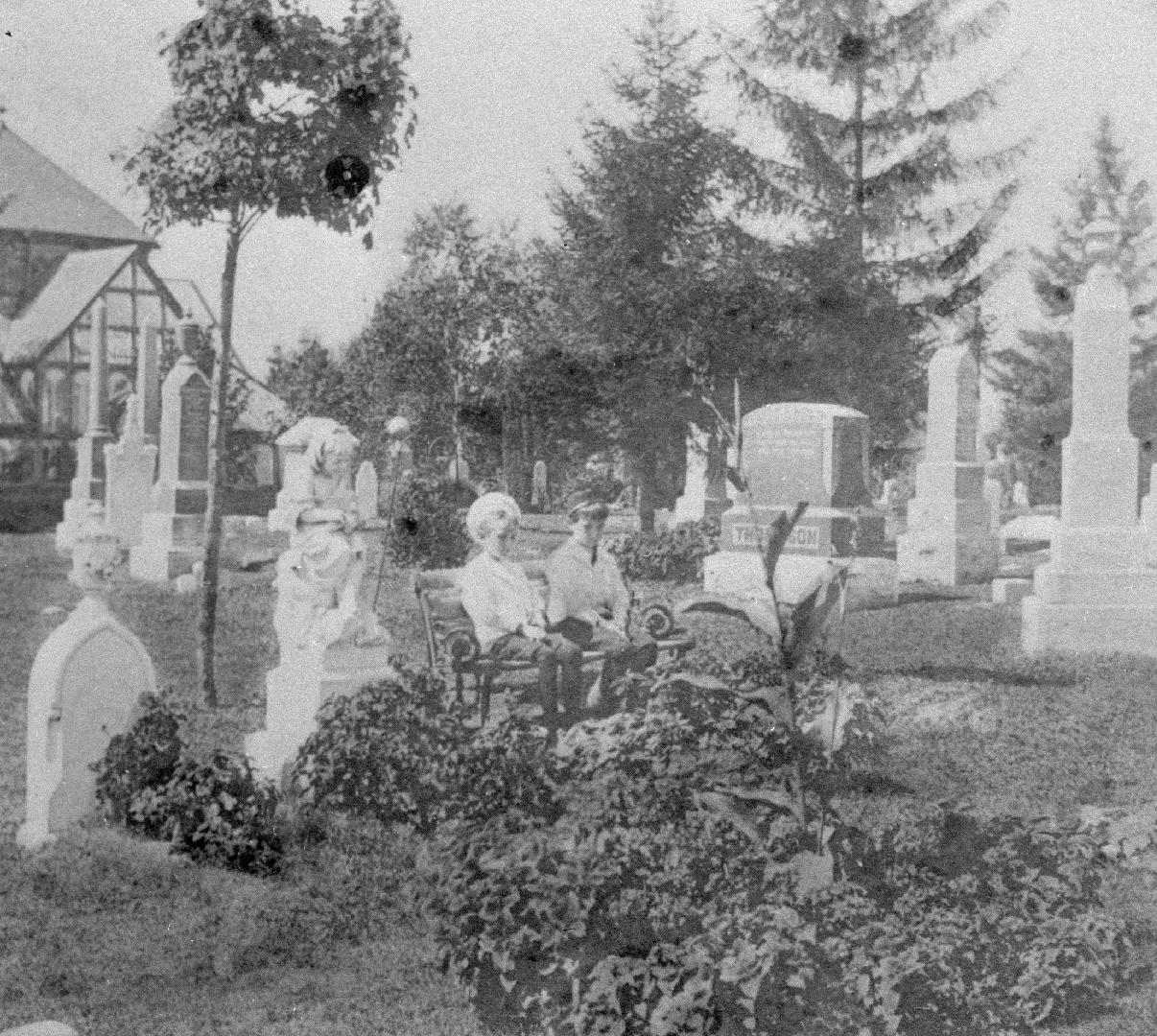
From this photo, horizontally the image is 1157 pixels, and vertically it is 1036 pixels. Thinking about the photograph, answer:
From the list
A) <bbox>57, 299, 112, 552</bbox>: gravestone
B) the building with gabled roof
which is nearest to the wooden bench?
A: <bbox>57, 299, 112, 552</bbox>: gravestone

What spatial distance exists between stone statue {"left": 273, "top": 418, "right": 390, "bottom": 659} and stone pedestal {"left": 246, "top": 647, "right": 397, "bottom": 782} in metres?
0.07

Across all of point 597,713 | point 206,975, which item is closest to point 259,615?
point 597,713

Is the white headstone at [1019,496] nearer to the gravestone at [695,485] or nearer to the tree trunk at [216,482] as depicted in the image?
the gravestone at [695,485]

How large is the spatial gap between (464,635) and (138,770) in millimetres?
2210

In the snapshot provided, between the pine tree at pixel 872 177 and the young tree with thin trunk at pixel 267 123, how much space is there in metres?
12.7

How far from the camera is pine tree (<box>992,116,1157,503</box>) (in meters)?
20.3

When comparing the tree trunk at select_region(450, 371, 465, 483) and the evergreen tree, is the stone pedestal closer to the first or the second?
the evergreen tree

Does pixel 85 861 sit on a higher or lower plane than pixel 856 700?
lower

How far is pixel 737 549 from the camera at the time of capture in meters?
13.9

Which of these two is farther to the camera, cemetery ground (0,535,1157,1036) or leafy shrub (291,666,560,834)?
leafy shrub (291,666,560,834)

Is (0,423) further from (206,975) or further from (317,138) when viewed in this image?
(206,975)

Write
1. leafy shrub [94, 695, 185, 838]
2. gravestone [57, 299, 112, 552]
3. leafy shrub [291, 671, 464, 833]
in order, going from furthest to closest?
1. gravestone [57, 299, 112, 552]
2. leafy shrub [291, 671, 464, 833]
3. leafy shrub [94, 695, 185, 838]

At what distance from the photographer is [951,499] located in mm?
16281

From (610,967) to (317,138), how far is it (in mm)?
5934
